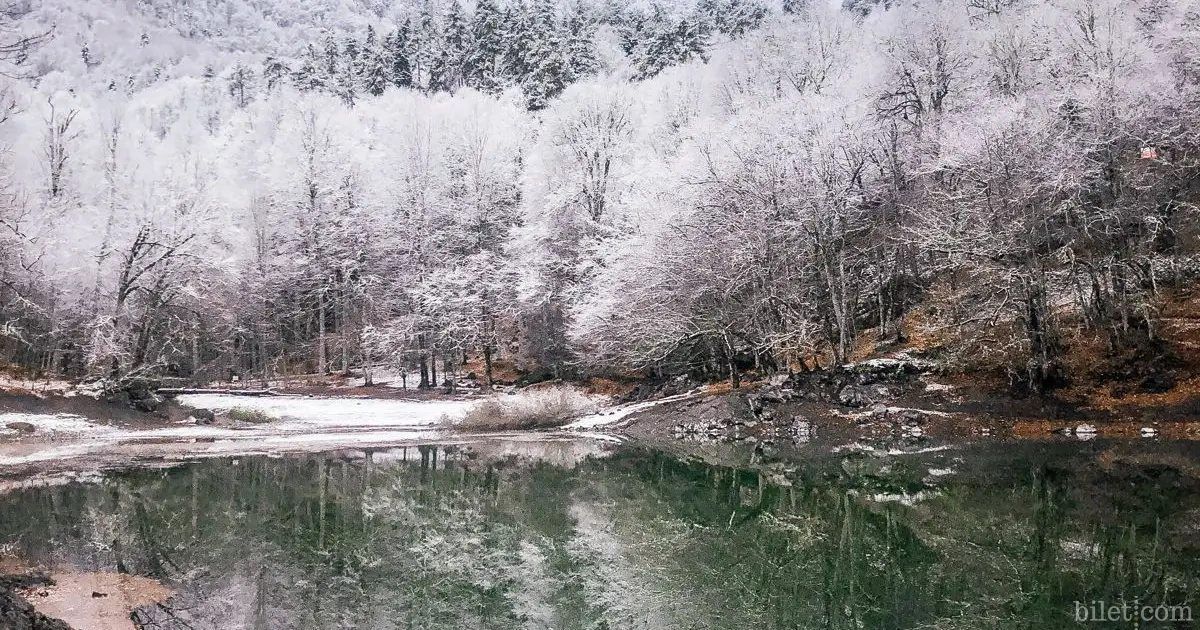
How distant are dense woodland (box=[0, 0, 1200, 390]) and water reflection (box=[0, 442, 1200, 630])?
7010 mm

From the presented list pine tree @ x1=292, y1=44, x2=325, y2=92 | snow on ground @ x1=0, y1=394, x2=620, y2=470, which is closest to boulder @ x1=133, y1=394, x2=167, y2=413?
snow on ground @ x1=0, y1=394, x2=620, y2=470

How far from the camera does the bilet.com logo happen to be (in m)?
7.25

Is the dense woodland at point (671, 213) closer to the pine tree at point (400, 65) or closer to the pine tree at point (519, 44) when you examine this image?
the pine tree at point (519, 44)

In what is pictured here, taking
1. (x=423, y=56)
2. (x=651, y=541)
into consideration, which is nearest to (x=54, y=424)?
(x=651, y=541)

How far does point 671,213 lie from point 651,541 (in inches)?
882

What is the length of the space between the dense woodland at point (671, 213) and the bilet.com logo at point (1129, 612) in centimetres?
1179

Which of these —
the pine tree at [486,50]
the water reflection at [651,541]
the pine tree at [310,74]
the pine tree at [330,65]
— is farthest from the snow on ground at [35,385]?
the pine tree at [330,65]

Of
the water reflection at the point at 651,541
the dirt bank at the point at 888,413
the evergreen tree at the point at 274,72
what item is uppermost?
the evergreen tree at the point at 274,72

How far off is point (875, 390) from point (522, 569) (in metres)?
18.3

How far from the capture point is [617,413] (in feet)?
100

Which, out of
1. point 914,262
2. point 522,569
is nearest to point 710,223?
point 914,262

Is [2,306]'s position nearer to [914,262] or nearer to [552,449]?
[552,449]

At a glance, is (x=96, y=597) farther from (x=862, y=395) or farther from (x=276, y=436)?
(x=862, y=395)

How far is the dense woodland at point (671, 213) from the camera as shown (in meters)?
24.6
